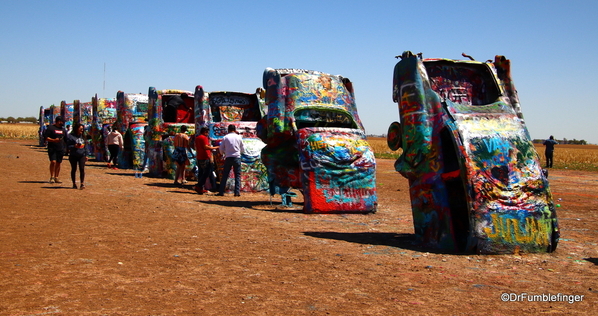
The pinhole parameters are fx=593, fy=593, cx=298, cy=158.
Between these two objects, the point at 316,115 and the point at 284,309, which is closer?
the point at 284,309

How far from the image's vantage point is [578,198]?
592 inches

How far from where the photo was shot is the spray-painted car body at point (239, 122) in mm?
14086

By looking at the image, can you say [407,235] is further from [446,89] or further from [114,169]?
[114,169]

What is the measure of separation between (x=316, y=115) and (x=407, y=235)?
383 centimetres

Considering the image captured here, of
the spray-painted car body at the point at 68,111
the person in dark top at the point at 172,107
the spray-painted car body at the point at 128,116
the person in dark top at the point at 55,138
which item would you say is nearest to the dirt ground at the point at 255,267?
the person in dark top at the point at 55,138

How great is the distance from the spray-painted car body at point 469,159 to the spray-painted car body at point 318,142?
99.8 inches

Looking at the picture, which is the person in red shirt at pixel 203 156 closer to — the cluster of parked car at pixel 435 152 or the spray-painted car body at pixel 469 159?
the cluster of parked car at pixel 435 152

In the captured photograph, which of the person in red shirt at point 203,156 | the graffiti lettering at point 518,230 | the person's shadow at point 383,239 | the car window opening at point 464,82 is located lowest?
the person's shadow at point 383,239

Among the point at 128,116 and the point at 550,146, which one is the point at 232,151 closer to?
the point at 128,116

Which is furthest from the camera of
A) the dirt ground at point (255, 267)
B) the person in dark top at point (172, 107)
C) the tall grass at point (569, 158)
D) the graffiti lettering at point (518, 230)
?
the tall grass at point (569, 158)

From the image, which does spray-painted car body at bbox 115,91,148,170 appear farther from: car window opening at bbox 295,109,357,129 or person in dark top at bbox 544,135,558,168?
person in dark top at bbox 544,135,558,168

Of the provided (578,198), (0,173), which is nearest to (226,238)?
(578,198)

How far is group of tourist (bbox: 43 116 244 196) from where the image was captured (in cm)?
1322

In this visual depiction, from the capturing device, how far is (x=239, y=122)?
14516mm
